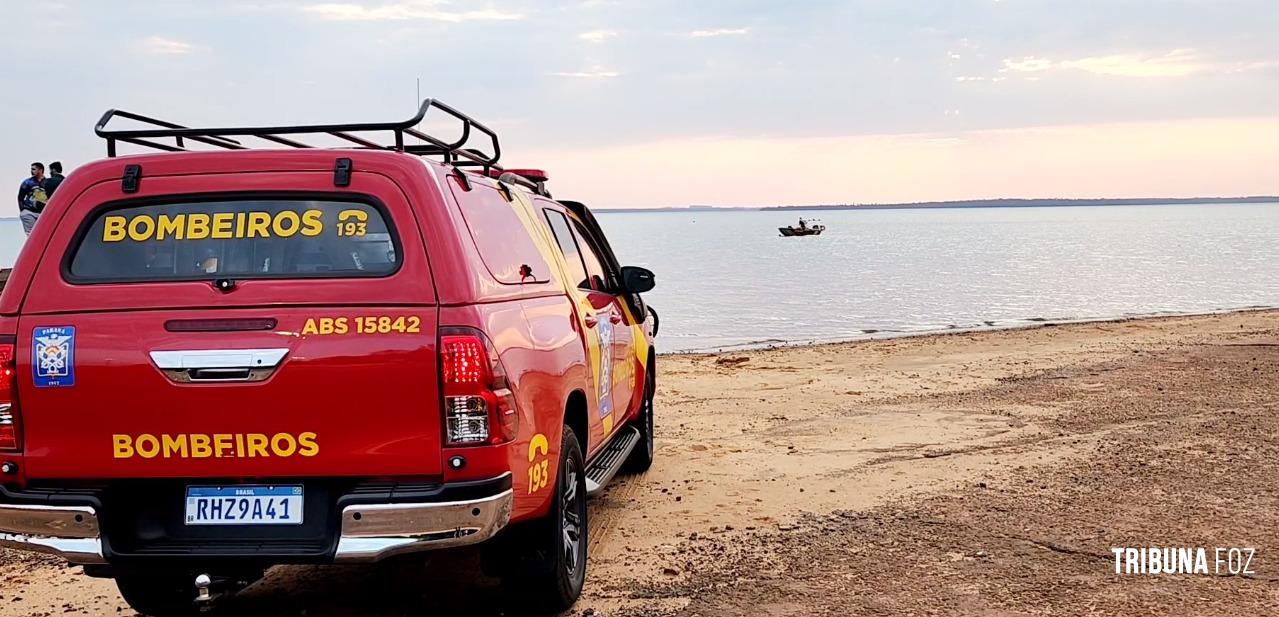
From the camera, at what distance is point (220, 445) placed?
3.84 m

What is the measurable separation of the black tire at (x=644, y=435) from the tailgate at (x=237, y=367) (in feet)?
12.6

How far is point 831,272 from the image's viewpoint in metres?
52.2

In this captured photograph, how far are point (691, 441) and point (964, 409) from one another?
2684 mm

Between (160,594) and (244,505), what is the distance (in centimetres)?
145

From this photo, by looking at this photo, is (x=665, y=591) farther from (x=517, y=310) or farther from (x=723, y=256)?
(x=723, y=256)

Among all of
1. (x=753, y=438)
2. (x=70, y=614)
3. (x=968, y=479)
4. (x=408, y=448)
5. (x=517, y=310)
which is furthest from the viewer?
(x=753, y=438)

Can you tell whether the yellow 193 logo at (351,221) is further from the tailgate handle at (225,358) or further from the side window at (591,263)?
the side window at (591,263)

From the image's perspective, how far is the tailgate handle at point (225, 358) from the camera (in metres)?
3.79

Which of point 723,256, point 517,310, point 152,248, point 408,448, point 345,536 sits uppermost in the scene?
point 152,248

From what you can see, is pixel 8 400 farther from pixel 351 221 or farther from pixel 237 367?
pixel 351 221

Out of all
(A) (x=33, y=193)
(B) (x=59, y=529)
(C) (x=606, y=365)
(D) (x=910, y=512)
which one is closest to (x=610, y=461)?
(C) (x=606, y=365)

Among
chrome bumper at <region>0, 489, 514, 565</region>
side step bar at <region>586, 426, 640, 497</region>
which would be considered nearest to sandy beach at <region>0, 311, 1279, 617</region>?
side step bar at <region>586, 426, 640, 497</region>

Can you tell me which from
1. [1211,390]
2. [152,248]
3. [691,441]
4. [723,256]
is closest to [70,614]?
[152,248]

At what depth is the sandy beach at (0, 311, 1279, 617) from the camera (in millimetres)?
4988
